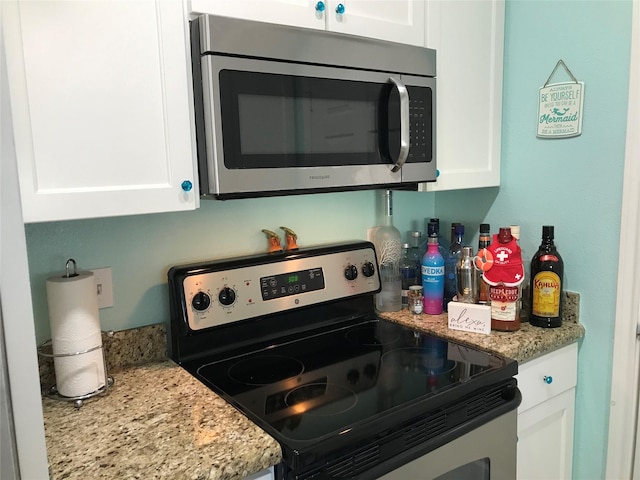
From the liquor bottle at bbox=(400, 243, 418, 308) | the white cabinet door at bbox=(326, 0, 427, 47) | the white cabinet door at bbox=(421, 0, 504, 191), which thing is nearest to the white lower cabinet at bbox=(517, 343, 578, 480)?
the liquor bottle at bbox=(400, 243, 418, 308)

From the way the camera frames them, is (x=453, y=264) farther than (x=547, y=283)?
Yes

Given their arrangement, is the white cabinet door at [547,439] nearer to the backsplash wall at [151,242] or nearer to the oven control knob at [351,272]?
the oven control knob at [351,272]

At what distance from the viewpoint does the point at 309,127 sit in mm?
1293

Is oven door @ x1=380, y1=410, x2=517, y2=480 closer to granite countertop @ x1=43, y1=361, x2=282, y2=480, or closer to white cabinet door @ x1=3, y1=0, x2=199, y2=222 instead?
granite countertop @ x1=43, y1=361, x2=282, y2=480

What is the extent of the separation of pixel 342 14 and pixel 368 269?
0.80 meters

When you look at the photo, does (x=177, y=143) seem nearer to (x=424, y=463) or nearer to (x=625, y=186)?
(x=424, y=463)

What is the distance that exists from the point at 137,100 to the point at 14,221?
536 mm

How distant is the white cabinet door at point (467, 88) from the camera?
158 cm

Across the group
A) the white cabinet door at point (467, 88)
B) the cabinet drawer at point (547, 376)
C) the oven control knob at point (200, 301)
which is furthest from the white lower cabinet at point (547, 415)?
the oven control knob at point (200, 301)

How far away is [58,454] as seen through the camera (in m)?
0.97

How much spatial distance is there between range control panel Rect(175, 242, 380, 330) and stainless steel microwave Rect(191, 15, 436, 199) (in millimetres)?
308

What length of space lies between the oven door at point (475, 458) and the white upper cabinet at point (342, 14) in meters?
1.05

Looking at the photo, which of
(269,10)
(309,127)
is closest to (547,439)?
(309,127)

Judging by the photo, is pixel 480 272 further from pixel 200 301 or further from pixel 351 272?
pixel 200 301
